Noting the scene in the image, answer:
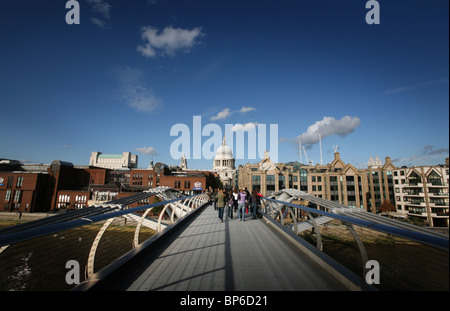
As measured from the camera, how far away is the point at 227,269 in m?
4.07

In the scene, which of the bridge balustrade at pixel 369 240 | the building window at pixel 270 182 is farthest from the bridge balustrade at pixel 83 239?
the building window at pixel 270 182

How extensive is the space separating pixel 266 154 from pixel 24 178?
6414 centimetres

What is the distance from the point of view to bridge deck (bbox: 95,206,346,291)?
3.44 meters

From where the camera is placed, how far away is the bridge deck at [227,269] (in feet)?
11.3

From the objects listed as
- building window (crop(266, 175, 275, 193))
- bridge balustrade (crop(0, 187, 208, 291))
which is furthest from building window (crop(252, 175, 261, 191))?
bridge balustrade (crop(0, 187, 208, 291))

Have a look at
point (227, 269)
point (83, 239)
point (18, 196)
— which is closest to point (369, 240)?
point (227, 269)

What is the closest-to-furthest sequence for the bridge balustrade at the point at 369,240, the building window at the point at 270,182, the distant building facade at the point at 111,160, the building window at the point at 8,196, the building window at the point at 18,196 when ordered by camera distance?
the bridge balustrade at the point at 369,240 → the building window at the point at 18,196 → the building window at the point at 8,196 → the building window at the point at 270,182 → the distant building facade at the point at 111,160

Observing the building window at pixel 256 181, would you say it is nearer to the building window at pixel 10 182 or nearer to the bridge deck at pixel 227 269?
the bridge deck at pixel 227 269

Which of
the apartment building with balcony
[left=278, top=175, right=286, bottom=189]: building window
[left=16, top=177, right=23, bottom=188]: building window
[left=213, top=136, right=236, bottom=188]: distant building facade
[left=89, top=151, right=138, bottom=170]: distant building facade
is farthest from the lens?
[left=89, top=151, right=138, bottom=170]: distant building facade

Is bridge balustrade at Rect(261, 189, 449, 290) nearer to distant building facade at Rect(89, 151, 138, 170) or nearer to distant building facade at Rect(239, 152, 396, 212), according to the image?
distant building facade at Rect(239, 152, 396, 212)

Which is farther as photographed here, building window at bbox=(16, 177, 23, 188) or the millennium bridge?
building window at bbox=(16, 177, 23, 188)

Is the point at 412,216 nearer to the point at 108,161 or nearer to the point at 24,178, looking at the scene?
the point at 24,178
